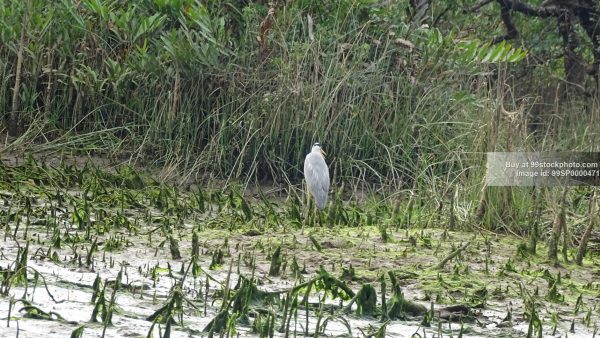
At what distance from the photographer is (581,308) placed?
537 cm

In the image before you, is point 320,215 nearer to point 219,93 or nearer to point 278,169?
point 278,169

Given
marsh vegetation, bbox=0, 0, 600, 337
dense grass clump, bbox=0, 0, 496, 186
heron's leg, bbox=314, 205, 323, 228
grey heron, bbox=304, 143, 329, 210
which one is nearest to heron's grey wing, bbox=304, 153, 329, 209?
grey heron, bbox=304, 143, 329, 210

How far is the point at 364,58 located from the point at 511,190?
2782 millimetres

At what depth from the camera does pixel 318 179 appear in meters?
8.10

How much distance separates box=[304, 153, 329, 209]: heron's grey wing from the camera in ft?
26.2

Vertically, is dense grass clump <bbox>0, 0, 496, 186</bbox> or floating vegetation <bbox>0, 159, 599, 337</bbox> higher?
dense grass clump <bbox>0, 0, 496, 186</bbox>

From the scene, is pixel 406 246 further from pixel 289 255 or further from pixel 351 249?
pixel 289 255

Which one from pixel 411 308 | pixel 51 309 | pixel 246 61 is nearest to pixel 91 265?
pixel 51 309

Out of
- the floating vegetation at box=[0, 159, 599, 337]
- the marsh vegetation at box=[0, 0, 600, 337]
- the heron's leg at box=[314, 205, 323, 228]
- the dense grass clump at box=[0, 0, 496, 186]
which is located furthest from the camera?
the dense grass clump at box=[0, 0, 496, 186]

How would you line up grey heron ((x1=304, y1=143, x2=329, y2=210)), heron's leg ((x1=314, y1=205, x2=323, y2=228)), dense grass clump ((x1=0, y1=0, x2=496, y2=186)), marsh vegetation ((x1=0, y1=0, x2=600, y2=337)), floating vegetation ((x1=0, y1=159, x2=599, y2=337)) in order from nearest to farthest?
floating vegetation ((x1=0, y1=159, x2=599, y2=337)) → marsh vegetation ((x1=0, y1=0, x2=600, y2=337)) → heron's leg ((x1=314, y1=205, x2=323, y2=228)) → grey heron ((x1=304, y1=143, x2=329, y2=210)) → dense grass clump ((x1=0, y1=0, x2=496, y2=186))

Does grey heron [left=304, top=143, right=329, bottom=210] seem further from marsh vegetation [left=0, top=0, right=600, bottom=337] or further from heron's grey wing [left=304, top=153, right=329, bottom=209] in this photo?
marsh vegetation [left=0, top=0, right=600, bottom=337]

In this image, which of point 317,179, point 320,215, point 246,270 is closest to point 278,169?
point 317,179

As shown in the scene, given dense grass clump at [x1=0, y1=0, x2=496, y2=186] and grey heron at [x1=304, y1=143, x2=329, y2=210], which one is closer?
grey heron at [x1=304, y1=143, x2=329, y2=210]

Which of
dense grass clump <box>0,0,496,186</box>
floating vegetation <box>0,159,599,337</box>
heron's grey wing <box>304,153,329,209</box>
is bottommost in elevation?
floating vegetation <box>0,159,599,337</box>
